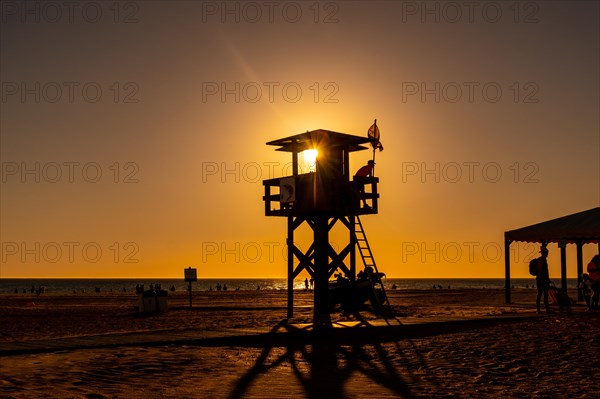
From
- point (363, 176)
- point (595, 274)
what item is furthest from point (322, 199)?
point (595, 274)

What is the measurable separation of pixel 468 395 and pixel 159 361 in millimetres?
5631

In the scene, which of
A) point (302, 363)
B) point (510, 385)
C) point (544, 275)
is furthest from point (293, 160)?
point (510, 385)

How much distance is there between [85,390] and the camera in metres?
10.4

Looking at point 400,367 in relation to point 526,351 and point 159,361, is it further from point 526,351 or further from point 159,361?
point 159,361

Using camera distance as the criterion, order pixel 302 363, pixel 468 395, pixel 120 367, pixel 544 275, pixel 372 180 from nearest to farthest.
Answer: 1. pixel 468 395
2. pixel 120 367
3. pixel 302 363
4. pixel 544 275
5. pixel 372 180

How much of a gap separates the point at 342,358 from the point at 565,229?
18.3m

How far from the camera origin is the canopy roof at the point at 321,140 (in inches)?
979

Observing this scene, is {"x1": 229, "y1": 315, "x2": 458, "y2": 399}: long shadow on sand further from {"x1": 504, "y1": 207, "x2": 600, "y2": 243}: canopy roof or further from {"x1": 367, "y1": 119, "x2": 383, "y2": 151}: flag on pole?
{"x1": 504, "y1": 207, "x2": 600, "y2": 243}: canopy roof

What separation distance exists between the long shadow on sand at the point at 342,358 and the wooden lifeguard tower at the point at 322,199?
653cm

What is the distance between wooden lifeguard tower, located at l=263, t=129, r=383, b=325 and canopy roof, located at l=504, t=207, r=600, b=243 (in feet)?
29.0

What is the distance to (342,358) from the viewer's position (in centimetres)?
1397

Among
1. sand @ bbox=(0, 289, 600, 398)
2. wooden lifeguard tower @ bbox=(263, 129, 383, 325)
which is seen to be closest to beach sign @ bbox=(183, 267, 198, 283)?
wooden lifeguard tower @ bbox=(263, 129, 383, 325)

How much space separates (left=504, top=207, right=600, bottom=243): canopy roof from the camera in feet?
→ 93.5

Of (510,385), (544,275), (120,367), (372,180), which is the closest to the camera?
(510,385)
